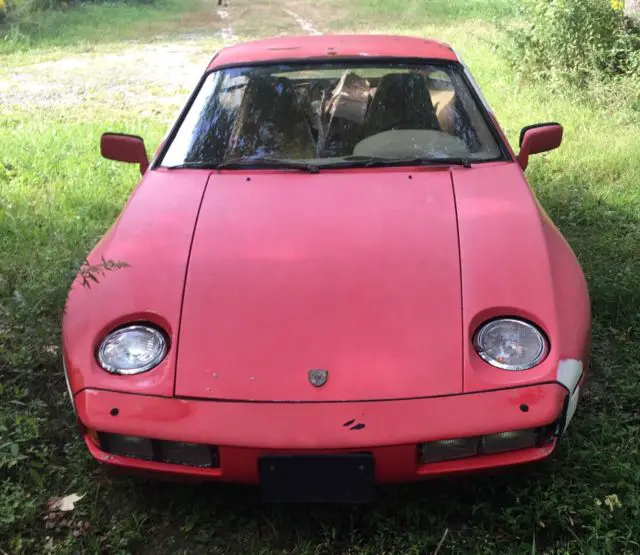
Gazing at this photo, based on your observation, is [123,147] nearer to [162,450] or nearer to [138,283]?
[138,283]

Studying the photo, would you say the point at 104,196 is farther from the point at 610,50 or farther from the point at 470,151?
the point at 610,50

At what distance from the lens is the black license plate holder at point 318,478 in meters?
1.73

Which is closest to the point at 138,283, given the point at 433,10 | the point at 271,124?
the point at 271,124

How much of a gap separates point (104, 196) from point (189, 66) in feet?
20.6

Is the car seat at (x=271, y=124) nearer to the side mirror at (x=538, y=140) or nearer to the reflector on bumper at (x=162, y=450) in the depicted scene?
the side mirror at (x=538, y=140)

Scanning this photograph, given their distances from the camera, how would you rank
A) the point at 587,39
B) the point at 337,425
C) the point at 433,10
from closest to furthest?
the point at 337,425 < the point at 587,39 < the point at 433,10

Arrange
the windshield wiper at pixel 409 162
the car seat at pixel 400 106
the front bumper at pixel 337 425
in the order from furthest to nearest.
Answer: the car seat at pixel 400 106 → the windshield wiper at pixel 409 162 → the front bumper at pixel 337 425

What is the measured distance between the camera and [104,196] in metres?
4.70

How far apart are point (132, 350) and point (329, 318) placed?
59cm

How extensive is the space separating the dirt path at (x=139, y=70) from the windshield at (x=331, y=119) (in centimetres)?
269

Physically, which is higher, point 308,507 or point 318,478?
point 318,478

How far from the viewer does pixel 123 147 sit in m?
3.05

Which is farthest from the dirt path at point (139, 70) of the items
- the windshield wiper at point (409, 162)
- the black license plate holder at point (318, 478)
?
the black license plate holder at point (318, 478)

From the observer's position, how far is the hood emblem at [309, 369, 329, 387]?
1798mm
